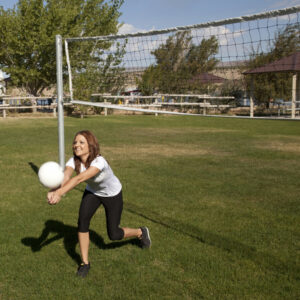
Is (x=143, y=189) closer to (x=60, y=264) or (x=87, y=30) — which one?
(x=60, y=264)

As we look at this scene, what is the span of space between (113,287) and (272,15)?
443 centimetres

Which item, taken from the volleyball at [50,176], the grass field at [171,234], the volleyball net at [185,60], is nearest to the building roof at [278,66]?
the volleyball net at [185,60]

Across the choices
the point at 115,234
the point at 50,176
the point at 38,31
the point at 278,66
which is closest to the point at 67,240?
the point at 115,234

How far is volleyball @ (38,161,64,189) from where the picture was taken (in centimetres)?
390

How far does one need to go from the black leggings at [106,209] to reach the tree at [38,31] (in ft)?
83.9

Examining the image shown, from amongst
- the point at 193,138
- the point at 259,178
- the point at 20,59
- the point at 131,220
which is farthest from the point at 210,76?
the point at 20,59

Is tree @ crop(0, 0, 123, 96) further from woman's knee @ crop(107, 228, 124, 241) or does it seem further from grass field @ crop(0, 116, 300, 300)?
woman's knee @ crop(107, 228, 124, 241)

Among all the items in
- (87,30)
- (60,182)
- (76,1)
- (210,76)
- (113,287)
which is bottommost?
(113,287)

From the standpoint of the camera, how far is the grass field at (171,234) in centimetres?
405

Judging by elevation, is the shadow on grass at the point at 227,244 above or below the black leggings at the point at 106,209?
below

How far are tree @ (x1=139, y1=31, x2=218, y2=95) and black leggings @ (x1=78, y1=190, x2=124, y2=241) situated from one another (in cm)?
380

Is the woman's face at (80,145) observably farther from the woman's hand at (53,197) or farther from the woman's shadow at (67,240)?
the woman's shadow at (67,240)

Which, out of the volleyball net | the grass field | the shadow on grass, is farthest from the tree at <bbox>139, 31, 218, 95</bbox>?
the shadow on grass

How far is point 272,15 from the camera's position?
19.2ft
